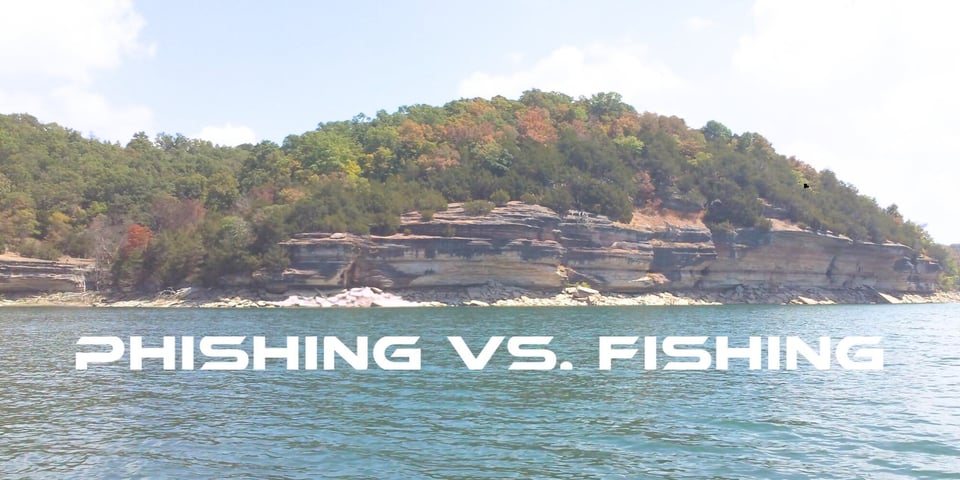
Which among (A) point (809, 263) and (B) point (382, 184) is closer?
(B) point (382, 184)

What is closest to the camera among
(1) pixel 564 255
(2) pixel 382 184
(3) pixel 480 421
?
(3) pixel 480 421

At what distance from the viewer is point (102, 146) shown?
118875mm

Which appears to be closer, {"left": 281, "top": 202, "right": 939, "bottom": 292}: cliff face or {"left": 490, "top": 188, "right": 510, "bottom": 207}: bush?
{"left": 281, "top": 202, "right": 939, "bottom": 292}: cliff face

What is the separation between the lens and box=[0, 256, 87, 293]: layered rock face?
7388 cm

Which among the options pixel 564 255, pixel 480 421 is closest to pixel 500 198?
pixel 564 255

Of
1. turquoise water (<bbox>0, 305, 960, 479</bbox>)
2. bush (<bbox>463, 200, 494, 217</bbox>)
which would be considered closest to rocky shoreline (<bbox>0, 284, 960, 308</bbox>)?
bush (<bbox>463, 200, 494, 217</bbox>)

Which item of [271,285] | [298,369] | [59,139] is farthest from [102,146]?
[298,369]

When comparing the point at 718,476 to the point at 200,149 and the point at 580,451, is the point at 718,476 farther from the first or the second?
the point at 200,149

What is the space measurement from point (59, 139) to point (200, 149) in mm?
29258

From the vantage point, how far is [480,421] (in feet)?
56.0

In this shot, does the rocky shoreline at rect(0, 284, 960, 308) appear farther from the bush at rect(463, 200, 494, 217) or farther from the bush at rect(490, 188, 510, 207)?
the bush at rect(490, 188, 510, 207)

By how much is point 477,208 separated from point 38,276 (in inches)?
1769

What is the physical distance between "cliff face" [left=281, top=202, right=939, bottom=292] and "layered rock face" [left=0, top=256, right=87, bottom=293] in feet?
77.9

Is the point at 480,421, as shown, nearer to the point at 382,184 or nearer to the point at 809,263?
the point at 382,184
